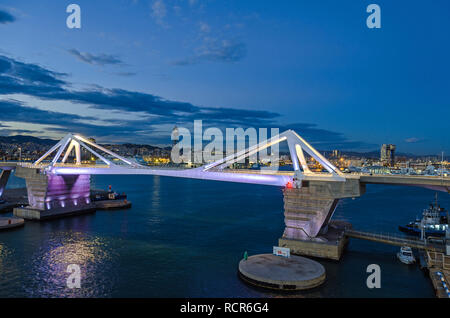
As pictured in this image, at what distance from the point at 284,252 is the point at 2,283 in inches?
835

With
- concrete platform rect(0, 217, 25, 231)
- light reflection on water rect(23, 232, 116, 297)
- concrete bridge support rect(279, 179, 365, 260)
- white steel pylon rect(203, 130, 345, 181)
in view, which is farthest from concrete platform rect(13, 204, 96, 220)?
concrete bridge support rect(279, 179, 365, 260)

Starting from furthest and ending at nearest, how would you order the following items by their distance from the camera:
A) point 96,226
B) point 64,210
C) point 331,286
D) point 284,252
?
point 64,210 → point 96,226 → point 284,252 → point 331,286

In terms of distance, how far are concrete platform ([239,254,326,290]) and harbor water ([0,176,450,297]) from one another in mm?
724

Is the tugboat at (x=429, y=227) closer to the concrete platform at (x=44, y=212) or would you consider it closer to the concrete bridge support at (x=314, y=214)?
the concrete bridge support at (x=314, y=214)

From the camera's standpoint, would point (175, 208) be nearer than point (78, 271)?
No

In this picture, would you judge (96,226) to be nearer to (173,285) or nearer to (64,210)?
(64,210)

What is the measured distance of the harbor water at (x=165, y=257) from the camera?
24766 mm

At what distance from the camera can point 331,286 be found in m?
25.1

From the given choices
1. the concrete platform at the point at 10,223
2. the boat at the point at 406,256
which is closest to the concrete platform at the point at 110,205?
the concrete platform at the point at 10,223

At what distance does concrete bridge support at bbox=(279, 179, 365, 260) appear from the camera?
30938 mm

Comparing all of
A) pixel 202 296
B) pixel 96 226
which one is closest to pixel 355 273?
pixel 202 296

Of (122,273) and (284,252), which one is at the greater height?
(284,252)

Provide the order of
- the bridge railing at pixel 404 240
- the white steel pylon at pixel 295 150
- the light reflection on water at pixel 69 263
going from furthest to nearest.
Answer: the white steel pylon at pixel 295 150 < the bridge railing at pixel 404 240 < the light reflection on water at pixel 69 263

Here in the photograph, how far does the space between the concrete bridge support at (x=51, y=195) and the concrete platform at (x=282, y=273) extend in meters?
34.4
